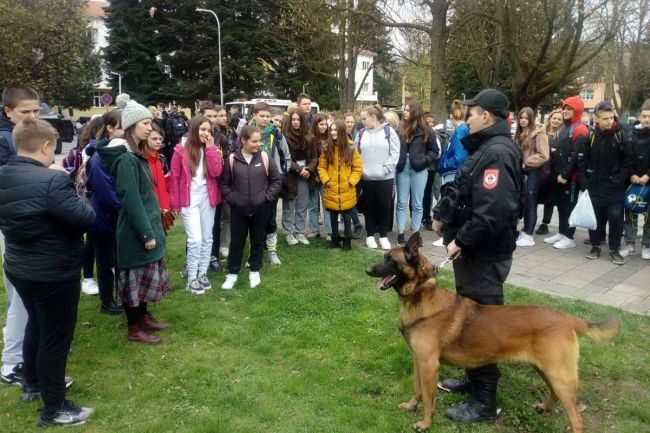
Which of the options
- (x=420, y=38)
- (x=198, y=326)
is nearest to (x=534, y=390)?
(x=198, y=326)

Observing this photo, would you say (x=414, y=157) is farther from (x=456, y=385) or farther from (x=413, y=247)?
(x=413, y=247)

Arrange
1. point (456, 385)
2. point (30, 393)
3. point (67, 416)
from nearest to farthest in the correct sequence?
point (67, 416) < point (30, 393) < point (456, 385)

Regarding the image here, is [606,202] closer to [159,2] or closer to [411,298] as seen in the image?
[411,298]

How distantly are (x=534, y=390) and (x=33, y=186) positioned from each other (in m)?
3.98

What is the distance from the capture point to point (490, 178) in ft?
10.5

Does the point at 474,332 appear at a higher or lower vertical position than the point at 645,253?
higher

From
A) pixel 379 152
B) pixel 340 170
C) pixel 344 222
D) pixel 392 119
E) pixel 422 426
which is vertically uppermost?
pixel 392 119

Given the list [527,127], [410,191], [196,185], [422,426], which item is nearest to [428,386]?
[422,426]

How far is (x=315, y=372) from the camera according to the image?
417cm

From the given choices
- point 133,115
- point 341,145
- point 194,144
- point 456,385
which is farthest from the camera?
point 341,145

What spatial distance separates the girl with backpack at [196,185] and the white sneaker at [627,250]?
587 centimetres

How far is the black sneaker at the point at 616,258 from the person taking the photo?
6.92 metres

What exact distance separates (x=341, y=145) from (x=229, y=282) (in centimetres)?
259

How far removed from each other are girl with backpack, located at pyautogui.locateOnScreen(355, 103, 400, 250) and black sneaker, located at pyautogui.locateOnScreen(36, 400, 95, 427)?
5.04 metres
